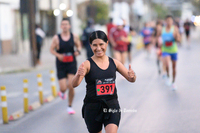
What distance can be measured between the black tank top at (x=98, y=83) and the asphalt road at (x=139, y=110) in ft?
7.23

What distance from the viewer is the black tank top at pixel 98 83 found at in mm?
4719

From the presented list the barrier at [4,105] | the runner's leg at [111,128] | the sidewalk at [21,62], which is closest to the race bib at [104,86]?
the runner's leg at [111,128]

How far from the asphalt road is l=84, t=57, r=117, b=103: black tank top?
2205 millimetres

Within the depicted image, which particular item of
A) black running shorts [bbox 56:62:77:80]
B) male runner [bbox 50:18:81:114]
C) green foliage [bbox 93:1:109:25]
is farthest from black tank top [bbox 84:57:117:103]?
green foliage [bbox 93:1:109:25]

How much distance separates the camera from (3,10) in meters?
23.5

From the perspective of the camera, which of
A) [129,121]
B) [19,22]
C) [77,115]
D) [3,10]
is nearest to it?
[129,121]

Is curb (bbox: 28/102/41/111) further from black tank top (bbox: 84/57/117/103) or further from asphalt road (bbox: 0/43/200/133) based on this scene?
black tank top (bbox: 84/57/117/103)

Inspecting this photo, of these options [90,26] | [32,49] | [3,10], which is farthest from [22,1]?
[3,10]

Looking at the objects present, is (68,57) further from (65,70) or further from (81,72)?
(81,72)

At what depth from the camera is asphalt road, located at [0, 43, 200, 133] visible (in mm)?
7121

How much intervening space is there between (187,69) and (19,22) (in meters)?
16.3

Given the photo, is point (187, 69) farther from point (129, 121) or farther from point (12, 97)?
point (129, 121)

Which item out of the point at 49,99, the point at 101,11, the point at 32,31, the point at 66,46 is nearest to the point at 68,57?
the point at 66,46

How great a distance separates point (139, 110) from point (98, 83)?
3.99 meters
